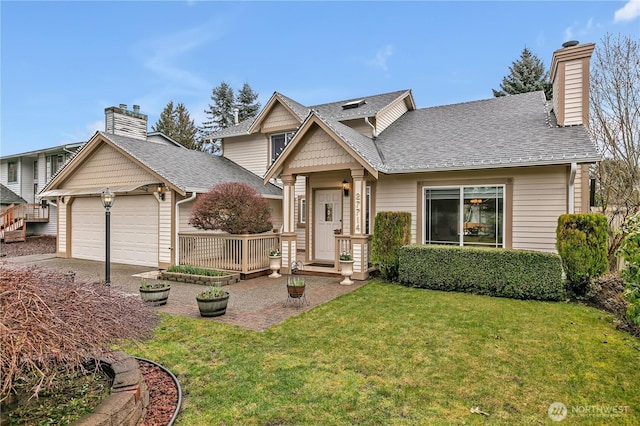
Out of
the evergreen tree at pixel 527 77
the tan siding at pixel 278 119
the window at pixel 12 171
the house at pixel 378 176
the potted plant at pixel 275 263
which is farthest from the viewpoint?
the evergreen tree at pixel 527 77

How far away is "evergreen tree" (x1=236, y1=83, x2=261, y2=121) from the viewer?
4062 cm

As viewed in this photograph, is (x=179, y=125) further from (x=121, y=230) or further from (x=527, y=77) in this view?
(x=527, y=77)

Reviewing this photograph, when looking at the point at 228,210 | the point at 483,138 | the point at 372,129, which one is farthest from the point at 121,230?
the point at 483,138

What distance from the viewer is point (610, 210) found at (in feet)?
36.3

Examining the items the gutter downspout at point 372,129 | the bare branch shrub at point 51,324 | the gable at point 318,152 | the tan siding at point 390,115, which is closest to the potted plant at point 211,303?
the bare branch shrub at point 51,324

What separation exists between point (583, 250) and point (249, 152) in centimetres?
1312

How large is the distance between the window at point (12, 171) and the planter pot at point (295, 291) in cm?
2894

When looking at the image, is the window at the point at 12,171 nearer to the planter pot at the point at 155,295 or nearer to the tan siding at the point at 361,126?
the tan siding at the point at 361,126

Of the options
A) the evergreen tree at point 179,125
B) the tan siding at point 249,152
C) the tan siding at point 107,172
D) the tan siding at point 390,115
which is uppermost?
the evergreen tree at point 179,125

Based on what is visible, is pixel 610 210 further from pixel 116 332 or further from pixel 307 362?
pixel 116 332

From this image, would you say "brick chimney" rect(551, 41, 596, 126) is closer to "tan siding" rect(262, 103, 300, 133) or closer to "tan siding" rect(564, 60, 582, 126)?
"tan siding" rect(564, 60, 582, 126)

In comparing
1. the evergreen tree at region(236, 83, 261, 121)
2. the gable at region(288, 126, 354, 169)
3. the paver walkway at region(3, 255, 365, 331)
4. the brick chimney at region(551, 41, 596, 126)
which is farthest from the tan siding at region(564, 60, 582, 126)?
the evergreen tree at region(236, 83, 261, 121)

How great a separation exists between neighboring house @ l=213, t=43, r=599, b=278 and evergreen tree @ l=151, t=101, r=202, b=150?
30.8 m

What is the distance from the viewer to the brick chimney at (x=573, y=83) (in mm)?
9180
